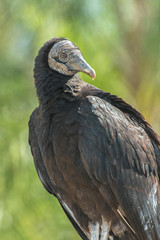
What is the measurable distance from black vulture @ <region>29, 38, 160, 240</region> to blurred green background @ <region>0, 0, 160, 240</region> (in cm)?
432

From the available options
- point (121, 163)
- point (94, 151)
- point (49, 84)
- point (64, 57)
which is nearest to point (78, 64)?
point (64, 57)

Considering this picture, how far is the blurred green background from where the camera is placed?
848 cm

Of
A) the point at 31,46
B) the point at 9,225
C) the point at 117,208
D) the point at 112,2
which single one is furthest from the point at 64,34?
the point at 117,208

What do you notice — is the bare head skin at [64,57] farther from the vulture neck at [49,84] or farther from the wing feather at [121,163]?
the wing feather at [121,163]

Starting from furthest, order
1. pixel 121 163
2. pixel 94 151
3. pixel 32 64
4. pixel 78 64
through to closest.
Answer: pixel 32 64 → pixel 78 64 → pixel 121 163 → pixel 94 151

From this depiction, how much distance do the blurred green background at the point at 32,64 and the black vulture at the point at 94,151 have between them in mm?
4322

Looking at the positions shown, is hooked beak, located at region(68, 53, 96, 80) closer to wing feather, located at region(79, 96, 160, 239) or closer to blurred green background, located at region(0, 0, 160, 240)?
wing feather, located at region(79, 96, 160, 239)

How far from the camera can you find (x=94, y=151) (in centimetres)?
362

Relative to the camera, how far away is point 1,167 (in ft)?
28.9

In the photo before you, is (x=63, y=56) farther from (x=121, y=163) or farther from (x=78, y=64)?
(x=121, y=163)

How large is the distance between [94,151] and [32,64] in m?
5.27

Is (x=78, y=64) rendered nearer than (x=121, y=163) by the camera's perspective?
No

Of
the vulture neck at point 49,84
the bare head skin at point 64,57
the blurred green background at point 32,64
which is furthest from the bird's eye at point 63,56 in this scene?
the blurred green background at point 32,64

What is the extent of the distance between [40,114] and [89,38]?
4.89 meters
